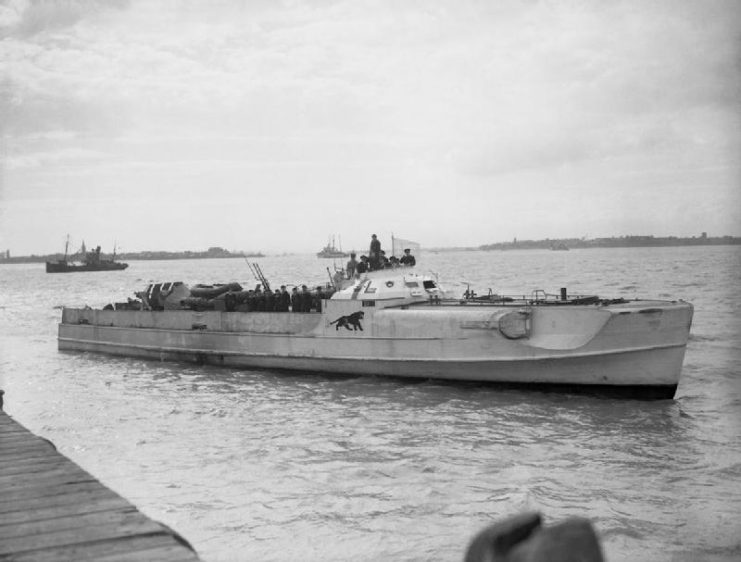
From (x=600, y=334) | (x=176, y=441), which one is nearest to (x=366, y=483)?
(x=176, y=441)

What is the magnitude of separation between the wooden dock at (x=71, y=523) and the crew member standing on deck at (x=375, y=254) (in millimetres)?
16716

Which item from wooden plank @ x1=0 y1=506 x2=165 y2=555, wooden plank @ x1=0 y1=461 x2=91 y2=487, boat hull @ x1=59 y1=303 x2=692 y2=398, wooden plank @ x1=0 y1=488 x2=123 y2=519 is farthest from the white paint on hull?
wooden plank @ x1=0 y1=506 x2=165 y2=555

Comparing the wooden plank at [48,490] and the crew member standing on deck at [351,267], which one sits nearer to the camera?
the wooden plank at [48,490]

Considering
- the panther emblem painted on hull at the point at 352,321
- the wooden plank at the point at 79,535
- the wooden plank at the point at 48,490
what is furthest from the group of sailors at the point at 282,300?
the wooden plank at the point at 79,535

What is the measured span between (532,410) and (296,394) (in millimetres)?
7030

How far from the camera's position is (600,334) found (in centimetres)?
1728

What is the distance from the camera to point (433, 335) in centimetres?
1947

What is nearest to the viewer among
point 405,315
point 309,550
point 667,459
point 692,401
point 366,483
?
point 309,550

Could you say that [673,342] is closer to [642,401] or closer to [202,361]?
[642,401]

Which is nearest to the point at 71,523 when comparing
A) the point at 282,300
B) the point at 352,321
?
the point at 352,321

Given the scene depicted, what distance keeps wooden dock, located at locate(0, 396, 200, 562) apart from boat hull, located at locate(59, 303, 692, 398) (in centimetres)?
1380

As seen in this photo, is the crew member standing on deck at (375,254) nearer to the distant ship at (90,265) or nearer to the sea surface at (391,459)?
the sea surface at (391,459)

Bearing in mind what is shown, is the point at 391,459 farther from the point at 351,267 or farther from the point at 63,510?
the point at 351,267

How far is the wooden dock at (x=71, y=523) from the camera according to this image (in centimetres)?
404
